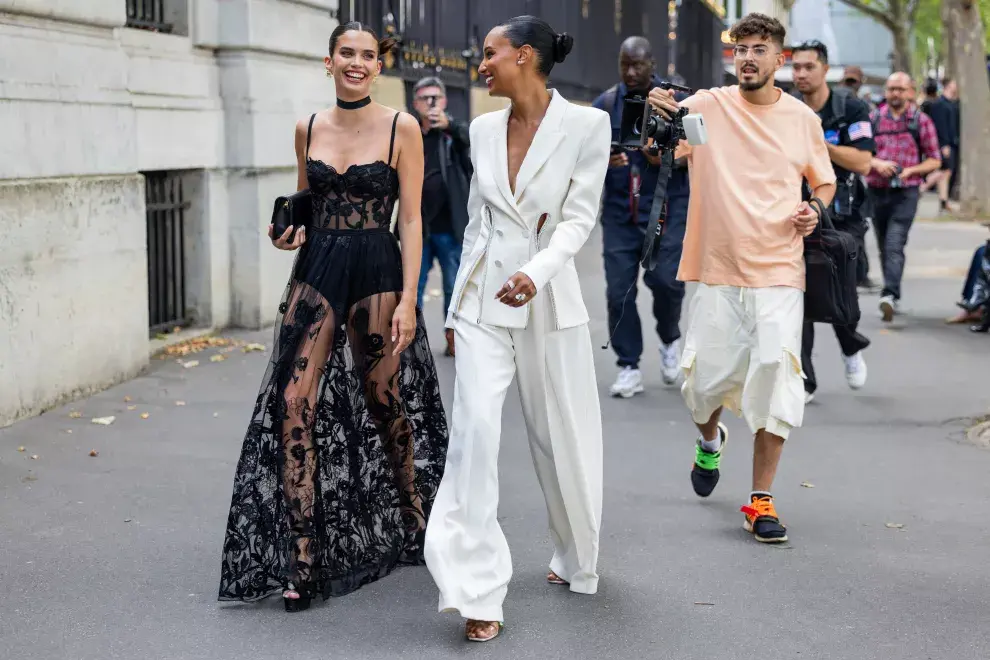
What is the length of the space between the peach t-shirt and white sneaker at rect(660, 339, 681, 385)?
3.38 meters

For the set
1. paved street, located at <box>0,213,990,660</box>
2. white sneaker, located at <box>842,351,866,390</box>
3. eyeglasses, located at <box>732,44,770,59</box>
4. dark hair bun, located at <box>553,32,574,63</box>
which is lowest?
paved street, located at <box>0,213,990,660</box>

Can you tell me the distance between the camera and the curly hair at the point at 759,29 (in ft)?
19.6

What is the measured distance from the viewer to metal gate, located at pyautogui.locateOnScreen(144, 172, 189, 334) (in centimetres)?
1054

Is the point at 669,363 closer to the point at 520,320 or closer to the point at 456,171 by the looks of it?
the point at 456,171

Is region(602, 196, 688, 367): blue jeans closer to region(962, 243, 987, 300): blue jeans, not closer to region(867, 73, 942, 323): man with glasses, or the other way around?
region(867, 73, 942, 323): man with glasses

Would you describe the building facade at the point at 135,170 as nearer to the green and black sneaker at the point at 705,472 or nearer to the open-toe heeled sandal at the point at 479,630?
the green and black sneaker at the point at 705,472

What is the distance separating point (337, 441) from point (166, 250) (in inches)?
230

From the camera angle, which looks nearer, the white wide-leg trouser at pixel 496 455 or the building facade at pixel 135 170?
the white wide-leg trouser at pixel 496 455

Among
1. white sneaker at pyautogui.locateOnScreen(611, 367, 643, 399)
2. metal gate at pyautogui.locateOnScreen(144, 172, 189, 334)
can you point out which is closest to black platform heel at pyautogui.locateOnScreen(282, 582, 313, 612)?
white sneaker at pyautogui.locateOnScreen(611, 367, 643, 399)

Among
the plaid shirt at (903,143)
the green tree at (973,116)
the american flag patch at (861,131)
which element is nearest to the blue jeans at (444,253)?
the american flag patch at (861,131)

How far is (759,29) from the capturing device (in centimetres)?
599

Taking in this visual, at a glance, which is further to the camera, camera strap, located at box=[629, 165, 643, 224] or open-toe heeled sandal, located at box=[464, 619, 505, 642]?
camera strap, located at box=[629, 165, 643, 224]

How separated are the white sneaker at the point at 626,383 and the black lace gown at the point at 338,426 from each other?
364cm

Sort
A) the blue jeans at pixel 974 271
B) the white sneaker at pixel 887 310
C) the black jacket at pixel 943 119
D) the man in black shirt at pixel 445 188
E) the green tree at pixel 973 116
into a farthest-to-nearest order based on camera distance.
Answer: the green tree at pixel 973 116
the black jacket at pixel 943 119
the white sneaker at pixel 887 310
the blue jeans at pixel 974 271
the man in black shirt at pixel 445 188
